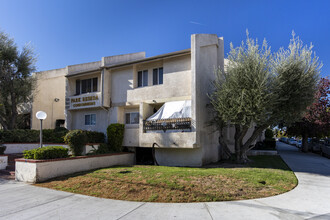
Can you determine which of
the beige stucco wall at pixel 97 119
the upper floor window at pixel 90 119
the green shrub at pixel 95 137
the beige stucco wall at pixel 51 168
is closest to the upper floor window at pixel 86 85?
the beige stucco wall at pixel 97 119

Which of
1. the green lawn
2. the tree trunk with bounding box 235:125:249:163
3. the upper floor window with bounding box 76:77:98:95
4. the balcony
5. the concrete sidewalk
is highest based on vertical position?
the upper floor window with bounding box 76:77:98:95

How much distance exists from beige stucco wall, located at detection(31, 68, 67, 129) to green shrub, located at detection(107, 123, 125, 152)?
27.9 feet

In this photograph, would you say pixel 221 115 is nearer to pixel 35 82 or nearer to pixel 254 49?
pixel 254 49

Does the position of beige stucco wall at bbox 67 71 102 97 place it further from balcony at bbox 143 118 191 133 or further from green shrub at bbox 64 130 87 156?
green shrub at bbox 64 130 87 156

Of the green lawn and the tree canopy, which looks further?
the tree canopy

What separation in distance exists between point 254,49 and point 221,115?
378 cm

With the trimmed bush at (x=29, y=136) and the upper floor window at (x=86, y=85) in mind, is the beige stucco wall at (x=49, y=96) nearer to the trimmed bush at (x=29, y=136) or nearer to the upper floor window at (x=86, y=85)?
the upper floor window at (x=86, y=85)

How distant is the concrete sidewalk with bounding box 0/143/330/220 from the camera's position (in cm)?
550

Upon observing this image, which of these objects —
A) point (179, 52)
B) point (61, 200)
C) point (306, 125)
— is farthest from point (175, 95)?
point (306, 125)

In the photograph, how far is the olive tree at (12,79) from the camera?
1756cm

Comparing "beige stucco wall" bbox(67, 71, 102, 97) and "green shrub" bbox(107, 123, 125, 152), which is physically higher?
"beige stucco wall" bbox(67, 71, 102, 97)

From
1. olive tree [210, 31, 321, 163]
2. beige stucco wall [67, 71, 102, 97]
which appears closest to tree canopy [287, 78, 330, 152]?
olive tree [210, 31, 321, 163]

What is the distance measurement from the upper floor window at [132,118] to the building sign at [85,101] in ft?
7.52

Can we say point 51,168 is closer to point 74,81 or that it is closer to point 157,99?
point 157,99
